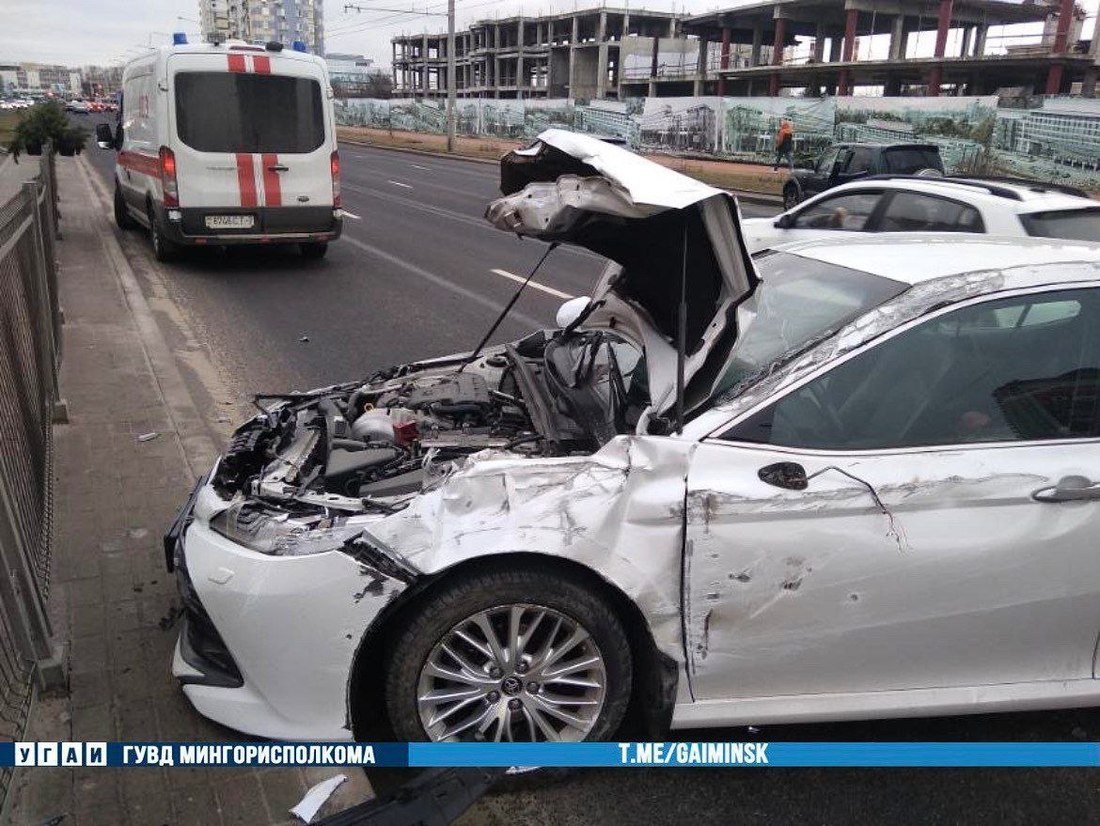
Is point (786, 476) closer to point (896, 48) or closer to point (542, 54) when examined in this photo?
point (896, 48)

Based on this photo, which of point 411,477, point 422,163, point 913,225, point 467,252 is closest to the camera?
point 411,477

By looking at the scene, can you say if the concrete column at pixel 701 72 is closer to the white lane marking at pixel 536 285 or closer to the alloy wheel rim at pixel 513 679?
the white lane marking at pixel 536 285

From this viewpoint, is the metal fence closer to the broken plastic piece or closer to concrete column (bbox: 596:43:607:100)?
the broken plastic piece

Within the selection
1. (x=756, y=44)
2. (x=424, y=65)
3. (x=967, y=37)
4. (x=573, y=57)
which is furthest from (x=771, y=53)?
(x=424, y=65)

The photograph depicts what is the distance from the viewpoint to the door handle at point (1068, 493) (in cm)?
264

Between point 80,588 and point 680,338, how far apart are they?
266 centimetres

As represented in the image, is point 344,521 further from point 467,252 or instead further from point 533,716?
point 467,252

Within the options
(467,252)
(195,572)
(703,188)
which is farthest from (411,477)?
→ (467,252)

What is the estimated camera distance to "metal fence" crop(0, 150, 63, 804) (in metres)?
2.79

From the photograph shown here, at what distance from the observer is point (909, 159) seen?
16109mm

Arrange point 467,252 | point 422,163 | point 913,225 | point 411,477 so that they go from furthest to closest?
1. point 422,163
2. point 467,252
3. point 913,225
4. point 411,477

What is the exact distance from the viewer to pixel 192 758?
2207 mm

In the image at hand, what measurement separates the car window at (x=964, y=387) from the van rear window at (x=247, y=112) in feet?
31.5

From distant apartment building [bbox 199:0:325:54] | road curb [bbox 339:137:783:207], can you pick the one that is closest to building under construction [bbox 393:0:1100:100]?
distant apartment building [bbox 199:0:325:54]
